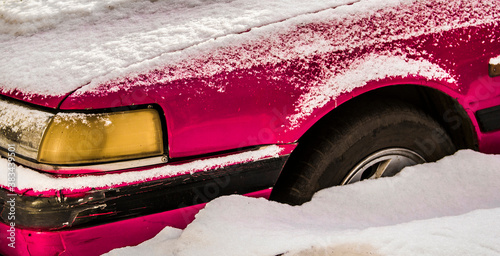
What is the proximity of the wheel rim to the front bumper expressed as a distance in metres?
0.44

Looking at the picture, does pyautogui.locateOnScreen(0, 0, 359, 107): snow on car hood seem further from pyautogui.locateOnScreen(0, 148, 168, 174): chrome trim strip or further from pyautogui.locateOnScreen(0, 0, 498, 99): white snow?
pyautogui.locateOnScreen(0, 148, 168, 174): chrome trim strip

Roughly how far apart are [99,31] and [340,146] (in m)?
1.04

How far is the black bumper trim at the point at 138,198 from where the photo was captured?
1.33 meters

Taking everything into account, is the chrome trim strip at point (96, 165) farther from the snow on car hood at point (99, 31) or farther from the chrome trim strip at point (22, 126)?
the snow on car hood at point (99, 31)

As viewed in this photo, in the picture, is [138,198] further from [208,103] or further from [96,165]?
[208,103]

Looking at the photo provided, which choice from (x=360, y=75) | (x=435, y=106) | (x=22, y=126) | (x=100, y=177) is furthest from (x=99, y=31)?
(x=435, y=106)

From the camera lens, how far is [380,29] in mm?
1638

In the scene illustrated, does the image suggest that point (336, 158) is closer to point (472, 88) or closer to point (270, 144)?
point (270, 144)

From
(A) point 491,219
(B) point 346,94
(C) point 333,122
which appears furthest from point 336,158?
(A) point 491,219

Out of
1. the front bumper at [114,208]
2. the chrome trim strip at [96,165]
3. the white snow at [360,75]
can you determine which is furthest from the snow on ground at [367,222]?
the white snow at [360,75]

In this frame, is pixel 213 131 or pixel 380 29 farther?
pixel 380 29

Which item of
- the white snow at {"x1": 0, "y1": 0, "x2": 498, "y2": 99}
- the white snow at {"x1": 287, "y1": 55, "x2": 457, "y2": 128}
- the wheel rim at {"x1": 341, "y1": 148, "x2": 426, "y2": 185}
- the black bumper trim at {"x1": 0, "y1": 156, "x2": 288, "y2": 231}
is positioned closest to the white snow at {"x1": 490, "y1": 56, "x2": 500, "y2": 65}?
the white snow at {"x1": 0, "y1": 0, "x2": 498, "y2": 99}

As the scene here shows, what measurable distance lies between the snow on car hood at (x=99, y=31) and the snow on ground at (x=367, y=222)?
59cm

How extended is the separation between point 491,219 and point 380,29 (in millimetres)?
840
